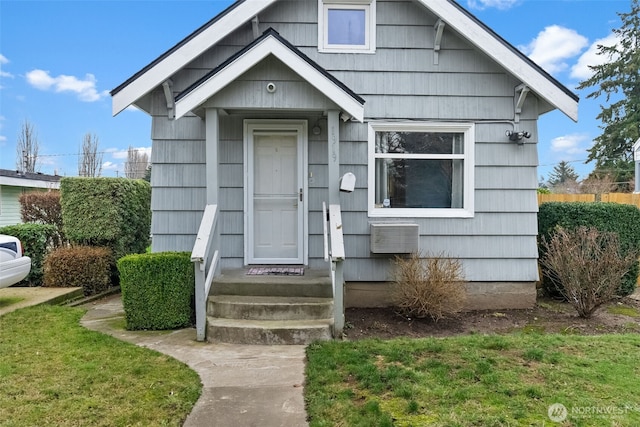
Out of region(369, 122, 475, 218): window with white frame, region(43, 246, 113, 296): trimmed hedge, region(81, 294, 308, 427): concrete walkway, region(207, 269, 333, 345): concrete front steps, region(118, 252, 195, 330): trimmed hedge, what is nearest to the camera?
region(81, 294, 308, 427): concrete walkway

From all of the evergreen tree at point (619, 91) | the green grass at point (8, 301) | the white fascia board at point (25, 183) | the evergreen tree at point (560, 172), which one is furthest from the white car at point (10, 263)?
the evergreen tree at point (560, 172)

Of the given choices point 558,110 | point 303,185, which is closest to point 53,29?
point 303,185

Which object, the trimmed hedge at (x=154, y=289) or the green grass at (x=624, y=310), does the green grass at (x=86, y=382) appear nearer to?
the trimmed hedge at (x=154, y=289)

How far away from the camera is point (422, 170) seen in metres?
6.57

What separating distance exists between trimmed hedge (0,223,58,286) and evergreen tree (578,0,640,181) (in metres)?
27.3

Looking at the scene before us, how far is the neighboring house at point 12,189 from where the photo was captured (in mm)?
14023

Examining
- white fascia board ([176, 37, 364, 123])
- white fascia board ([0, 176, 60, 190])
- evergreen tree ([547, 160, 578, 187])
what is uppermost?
evergreen tree ([547, 160, 578, 187])

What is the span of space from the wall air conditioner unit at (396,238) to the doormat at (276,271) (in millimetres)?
1128

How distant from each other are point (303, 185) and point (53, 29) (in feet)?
44.8

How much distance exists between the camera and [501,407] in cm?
304

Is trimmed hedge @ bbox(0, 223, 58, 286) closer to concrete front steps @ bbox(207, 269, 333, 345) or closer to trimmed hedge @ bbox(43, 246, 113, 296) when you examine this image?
trimmed hedge @ bbox(43, 246, 113, 296)

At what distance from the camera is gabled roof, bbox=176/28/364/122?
510 cm

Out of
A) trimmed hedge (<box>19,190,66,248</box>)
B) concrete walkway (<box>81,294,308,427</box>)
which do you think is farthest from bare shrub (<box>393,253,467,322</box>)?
trimmed hedge (<box>19,190,66,248</box>)

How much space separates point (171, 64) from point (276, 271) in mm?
3137
